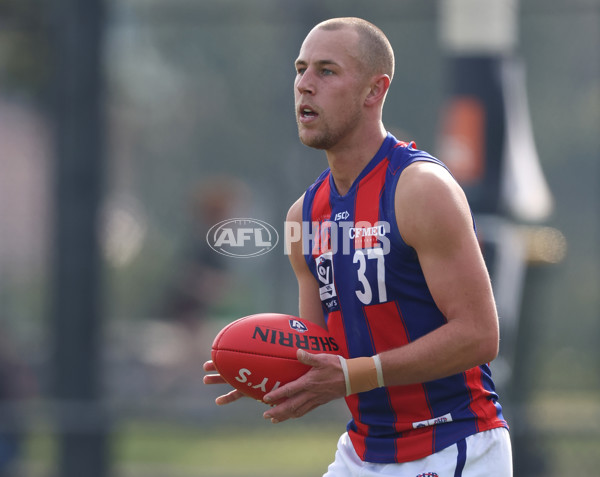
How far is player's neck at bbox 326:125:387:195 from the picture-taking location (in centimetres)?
388

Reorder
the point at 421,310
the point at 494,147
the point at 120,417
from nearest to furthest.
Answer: the point at 421,310 → the point at 494,147 → the point at 120,417

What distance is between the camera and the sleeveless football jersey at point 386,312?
3.68 meters

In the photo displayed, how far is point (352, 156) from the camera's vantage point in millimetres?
3893

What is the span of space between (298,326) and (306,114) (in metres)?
0.78

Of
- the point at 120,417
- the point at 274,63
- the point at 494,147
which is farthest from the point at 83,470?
the point at 494,147

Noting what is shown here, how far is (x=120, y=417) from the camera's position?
8.70 meters

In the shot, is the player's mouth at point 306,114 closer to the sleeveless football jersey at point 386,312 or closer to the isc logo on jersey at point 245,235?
the sleeveless football jersey at point 386,312

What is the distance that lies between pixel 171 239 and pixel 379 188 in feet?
19.8

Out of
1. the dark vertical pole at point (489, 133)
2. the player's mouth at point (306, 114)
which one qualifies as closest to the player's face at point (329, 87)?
the player's mouth at point (306, 114)

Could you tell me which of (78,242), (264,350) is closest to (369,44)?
(264,350)

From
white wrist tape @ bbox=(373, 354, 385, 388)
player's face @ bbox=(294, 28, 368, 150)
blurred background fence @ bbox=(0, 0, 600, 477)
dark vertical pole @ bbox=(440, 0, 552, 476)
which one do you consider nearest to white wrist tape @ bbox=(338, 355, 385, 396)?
white wrist tape @ bbox=(373, 354, 385, 388)

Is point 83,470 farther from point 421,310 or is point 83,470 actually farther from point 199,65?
point 421,310

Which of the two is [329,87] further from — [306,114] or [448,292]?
[448,292]

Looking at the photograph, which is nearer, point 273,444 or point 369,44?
point 369,44
